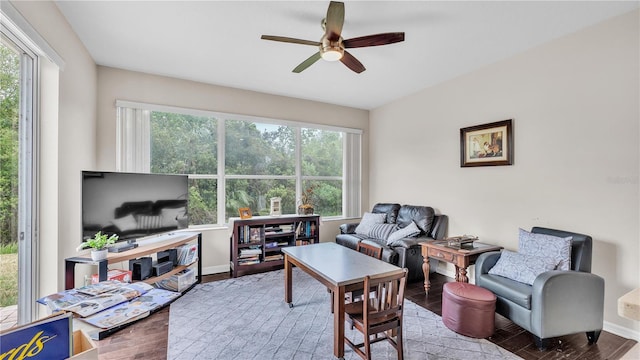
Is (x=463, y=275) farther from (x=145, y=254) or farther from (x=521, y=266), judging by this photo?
(x=145, y=254)

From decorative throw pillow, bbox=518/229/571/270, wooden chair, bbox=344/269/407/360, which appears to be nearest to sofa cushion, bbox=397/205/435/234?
decorative throw pillow, bbox=518/229/571/270

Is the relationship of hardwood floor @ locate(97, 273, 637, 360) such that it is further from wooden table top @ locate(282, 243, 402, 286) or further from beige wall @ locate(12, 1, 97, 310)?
wooden table top @ locate(282, 243, 402, 286)

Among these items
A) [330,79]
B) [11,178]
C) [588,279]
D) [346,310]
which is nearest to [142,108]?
[11,178]

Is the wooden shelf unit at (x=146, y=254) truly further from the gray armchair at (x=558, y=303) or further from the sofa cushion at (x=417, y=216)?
the gray armchair at (x=558, y=303)

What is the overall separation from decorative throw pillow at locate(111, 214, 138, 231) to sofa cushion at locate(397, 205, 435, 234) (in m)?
3.44

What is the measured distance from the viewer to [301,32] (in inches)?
107

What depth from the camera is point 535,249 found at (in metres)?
2.61

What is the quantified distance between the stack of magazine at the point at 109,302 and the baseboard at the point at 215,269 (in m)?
2.64

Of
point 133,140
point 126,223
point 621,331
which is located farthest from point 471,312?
point 133,140

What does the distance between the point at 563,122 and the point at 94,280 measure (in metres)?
4.79

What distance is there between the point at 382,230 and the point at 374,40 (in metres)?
2.72

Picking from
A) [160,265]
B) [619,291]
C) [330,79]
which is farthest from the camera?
[330,79]

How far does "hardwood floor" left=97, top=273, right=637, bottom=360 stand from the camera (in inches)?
85.4

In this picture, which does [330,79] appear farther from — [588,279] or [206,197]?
[588,279]
